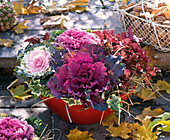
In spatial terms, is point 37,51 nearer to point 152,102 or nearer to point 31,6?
point 152,102

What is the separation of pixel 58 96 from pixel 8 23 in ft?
5.59

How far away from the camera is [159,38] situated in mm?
2416

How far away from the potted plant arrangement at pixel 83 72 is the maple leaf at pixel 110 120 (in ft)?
0.22

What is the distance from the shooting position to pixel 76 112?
1714 mm

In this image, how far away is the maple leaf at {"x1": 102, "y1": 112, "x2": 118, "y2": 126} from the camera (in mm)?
1881

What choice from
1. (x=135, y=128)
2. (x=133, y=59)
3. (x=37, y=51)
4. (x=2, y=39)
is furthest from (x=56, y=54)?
(x=2, y=39)

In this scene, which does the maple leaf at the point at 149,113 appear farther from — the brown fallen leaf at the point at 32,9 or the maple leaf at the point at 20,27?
the brown fallen leaf at the point at 32,9

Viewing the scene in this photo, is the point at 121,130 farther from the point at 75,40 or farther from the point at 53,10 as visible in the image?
the point at 53,10

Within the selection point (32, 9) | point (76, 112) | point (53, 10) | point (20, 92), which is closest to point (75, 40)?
point (76, 112)

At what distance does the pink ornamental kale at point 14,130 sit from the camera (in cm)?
129

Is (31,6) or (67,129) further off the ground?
(31,6)

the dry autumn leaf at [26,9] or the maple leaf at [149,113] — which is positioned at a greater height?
the dry autumn leaf at [26,9]

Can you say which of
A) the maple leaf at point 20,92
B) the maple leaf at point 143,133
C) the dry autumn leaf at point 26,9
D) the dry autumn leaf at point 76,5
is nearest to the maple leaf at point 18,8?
the dry autumn leaf at point 26,9

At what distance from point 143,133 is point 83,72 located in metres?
0.70
